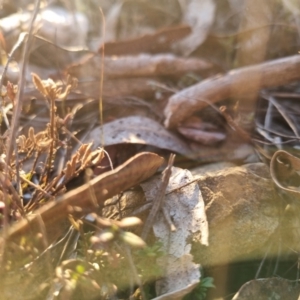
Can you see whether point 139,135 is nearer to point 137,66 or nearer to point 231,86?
point 231,86

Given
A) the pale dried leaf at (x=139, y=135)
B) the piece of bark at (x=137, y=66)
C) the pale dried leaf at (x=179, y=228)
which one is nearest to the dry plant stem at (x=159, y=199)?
the pale dried leaf at (x=179, y=228)

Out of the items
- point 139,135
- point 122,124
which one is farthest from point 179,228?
point 122,124

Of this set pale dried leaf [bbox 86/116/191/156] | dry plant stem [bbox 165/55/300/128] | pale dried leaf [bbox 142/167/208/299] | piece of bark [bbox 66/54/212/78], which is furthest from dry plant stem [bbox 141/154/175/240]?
piece of bark [bbox 66/54/212/78]

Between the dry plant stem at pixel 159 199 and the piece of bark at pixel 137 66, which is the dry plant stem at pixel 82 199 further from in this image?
the piece of bark at pixel 137 66

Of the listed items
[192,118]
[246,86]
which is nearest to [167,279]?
[192,118]

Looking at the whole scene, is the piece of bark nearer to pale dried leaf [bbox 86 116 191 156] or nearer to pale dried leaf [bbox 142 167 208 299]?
pale dried leaf [bbox 86 116 191 156]
